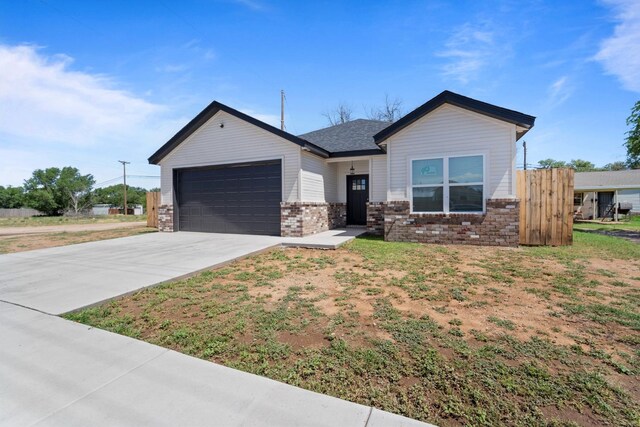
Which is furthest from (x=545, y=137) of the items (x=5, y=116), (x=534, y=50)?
(x=5, y=116)

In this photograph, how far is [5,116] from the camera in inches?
531

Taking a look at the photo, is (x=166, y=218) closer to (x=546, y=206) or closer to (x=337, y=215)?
(x=337, y=215)

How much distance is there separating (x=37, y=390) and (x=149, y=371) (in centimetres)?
75

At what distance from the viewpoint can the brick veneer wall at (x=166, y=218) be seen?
1209cm

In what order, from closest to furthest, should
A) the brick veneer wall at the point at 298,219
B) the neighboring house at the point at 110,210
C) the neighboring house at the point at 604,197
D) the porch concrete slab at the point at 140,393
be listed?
the porch concrete slab at the point at 140,393, the brick veneer wall at the point at 298,219, the neighboring house at the point at 604,197, the neighboring house at the point at 110,210

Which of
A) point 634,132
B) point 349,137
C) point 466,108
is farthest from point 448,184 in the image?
point 634,132

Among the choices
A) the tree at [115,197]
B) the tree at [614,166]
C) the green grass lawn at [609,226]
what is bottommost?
the green grass lawn at [609,226]

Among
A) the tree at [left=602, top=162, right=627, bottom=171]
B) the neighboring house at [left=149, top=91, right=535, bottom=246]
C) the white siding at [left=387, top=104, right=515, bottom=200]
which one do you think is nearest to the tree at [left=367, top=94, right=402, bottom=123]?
the neighboring house at [left=149, top=91, right=535, bottom=246]

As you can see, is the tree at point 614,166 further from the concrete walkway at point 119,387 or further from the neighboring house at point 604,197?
the concrete walkway at point 119,387

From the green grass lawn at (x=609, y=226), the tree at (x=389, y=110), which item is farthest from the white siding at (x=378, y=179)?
the tree at (x=389, y=110)

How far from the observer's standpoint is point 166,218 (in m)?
12.2

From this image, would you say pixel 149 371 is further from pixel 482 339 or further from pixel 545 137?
pixel 545 137

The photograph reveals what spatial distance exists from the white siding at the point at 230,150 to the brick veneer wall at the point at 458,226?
3.55m

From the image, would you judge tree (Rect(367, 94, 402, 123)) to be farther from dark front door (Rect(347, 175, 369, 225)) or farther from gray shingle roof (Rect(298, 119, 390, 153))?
dark front door (Rect(347, 175, 369, 225))
